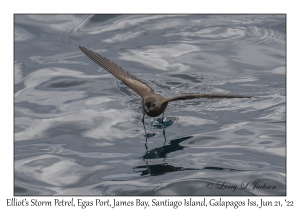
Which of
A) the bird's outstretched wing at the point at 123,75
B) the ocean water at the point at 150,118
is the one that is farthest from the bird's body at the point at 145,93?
the ocean water at the point at 150,118

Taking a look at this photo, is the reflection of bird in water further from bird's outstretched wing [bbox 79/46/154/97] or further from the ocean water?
the ocean water

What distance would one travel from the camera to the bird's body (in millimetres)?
9373

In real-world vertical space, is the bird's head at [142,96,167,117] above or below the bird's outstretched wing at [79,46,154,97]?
below

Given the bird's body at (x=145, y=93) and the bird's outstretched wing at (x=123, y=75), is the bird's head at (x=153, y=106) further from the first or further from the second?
the bird's outstretched wing at (x=123, y=75)

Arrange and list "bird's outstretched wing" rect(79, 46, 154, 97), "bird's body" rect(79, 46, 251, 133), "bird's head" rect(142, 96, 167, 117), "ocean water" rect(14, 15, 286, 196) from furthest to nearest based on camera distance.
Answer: "bird's outstretched wing" rect(79, 46, 154, 97)
"bird's head" rect(142, 96, 167, 117)
"bird's body" rect(79, 46, 251, 133)
"ocean water" rect(14, 15, 286, 196)

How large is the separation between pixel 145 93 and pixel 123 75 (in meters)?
0.96

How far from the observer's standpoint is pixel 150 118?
34.9ft

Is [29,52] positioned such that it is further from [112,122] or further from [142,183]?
[142,183]

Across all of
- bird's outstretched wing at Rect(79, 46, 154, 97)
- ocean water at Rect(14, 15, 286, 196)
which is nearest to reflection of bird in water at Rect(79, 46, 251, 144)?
bird's outstretched wing at Rect(79, 46, 154, 97)

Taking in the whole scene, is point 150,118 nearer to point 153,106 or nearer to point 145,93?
point 145,93

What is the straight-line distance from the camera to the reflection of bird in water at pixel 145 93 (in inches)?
370

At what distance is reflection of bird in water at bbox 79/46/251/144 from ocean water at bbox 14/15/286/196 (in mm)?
321

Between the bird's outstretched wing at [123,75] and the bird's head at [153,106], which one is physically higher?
the bird's outstretched wing at [123,75]

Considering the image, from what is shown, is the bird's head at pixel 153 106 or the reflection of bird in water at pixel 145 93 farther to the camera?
the bird's head at pixel 153 106
